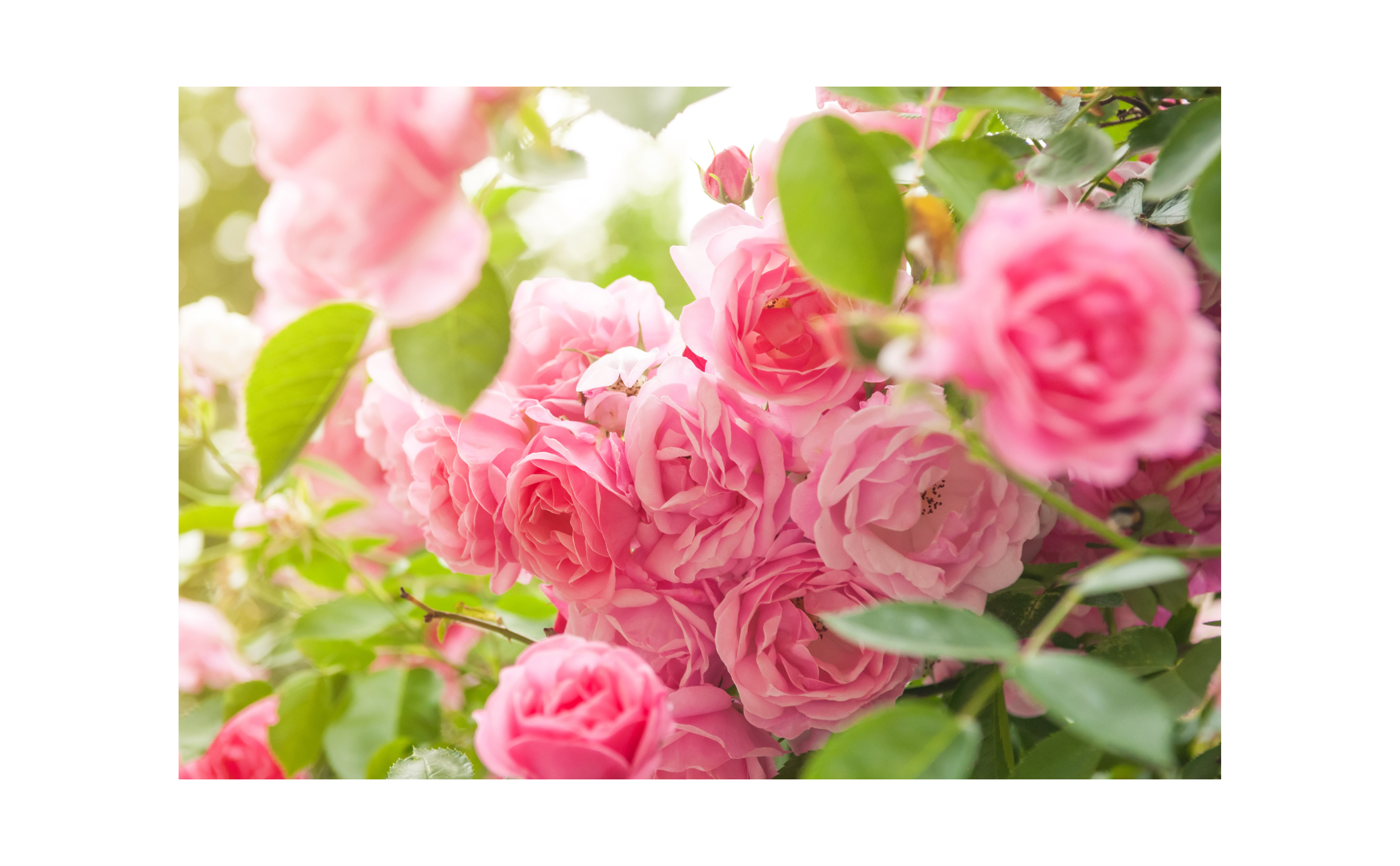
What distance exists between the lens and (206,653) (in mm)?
896

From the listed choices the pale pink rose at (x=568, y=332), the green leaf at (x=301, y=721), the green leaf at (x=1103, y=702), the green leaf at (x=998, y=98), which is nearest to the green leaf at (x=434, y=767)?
the green leaf at (x=301, y=721)

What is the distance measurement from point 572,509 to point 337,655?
0.28 m

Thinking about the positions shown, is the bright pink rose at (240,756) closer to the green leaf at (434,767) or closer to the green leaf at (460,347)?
the green leaf at (434,767)

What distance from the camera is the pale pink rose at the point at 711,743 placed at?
440mm

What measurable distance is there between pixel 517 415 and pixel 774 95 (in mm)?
223

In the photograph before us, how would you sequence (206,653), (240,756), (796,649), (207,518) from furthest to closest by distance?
(206,653), (207,518), (240,756), (796,649)

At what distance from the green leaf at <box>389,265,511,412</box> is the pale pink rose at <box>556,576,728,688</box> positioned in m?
0.18

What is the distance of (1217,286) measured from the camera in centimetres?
43

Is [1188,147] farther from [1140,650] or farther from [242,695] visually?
[242,695]

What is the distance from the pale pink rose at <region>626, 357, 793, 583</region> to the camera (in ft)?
1.37

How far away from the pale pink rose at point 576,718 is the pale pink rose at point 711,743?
80 mm

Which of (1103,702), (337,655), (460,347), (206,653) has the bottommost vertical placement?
(206,653)

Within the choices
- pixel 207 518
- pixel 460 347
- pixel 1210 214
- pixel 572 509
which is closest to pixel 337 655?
pixel 207 518
